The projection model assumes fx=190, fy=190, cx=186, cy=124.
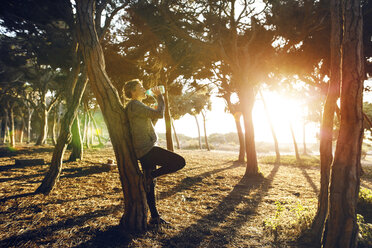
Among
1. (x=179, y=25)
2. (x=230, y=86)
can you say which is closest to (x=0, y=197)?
(x=179, y=25)

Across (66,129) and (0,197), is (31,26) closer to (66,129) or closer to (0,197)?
(66,129)

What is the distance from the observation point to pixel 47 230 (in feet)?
8.99

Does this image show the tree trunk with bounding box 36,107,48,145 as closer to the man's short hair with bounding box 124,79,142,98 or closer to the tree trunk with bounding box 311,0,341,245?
the man's short hair with bounding box 124,79,142,98

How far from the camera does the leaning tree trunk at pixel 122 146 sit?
2785mm

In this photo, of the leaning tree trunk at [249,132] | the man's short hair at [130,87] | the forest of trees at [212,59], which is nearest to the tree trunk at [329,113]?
the forest of trees at [212,59]

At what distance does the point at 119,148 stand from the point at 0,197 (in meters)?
3.33

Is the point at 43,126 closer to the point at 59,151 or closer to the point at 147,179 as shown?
the point at 59,151

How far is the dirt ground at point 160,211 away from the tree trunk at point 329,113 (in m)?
0.30

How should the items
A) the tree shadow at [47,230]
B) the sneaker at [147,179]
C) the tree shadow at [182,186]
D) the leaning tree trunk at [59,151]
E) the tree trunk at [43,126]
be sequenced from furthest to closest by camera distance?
1. the tree trunk at [43,126]
2. the tree shadow at [182,186]
3. the leaning tree trunk at [59,151]
4. the sneaker at [147,179]
5. the tree shadow at [47,230]

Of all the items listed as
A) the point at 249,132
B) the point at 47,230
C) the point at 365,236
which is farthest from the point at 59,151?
the point at 249,132

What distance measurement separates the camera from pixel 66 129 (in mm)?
5215

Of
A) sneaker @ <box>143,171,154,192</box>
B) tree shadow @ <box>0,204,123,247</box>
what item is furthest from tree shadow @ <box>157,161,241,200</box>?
sneaker @ <box>143,171,154,192</box>

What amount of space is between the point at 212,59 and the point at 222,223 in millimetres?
9023

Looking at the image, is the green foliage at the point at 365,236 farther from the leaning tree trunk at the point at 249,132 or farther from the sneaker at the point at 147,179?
the leaning tree trunk at the point at 249,132
